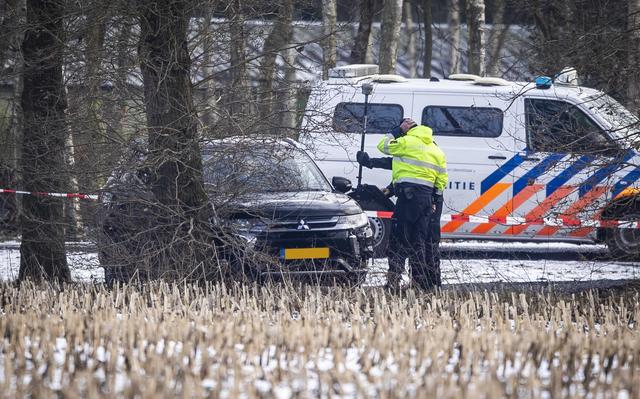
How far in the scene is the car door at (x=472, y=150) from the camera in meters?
14.4

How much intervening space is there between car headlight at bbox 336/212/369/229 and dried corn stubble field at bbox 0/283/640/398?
291 centimetres

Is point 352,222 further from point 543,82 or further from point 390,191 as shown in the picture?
point 543,82

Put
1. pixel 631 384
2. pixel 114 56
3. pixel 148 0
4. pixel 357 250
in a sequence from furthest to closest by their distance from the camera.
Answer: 1. pixel 357 250
2. pixel 114 56
3. pixel 148 0
4. pixel 631 384

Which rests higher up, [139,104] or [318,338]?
[139,104]

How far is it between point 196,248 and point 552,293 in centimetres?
304

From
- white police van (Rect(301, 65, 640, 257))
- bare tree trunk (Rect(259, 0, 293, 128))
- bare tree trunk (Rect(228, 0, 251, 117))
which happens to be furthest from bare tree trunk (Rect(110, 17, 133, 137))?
white police van (Rect(301, 65, 640, 257))

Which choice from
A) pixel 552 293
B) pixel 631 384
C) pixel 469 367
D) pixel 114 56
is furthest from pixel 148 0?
pixel 631 384

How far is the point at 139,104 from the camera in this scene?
1057cm

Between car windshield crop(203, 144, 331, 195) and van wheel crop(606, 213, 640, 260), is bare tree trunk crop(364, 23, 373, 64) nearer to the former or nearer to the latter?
van wheel crop(606, 213, 640, 260)

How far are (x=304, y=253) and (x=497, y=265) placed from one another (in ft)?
12.7

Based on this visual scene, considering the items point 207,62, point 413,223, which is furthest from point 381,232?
point 207,62

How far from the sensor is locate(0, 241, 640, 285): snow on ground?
11.1 metres

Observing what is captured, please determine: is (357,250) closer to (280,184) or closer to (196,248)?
(280,184)

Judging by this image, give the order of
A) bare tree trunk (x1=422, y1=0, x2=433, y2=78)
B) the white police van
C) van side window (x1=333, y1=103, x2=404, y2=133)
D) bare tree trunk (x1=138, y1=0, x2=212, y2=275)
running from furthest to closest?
1. bare tree trunk (x1=422, y1=0, x2=433, y2=78)
2. van side window (x1=333, y1=103, x2=404, y2=133)
3. the white police van
4. bare tree trunk (x1=138, y1=0, x2=212, y2=275)
